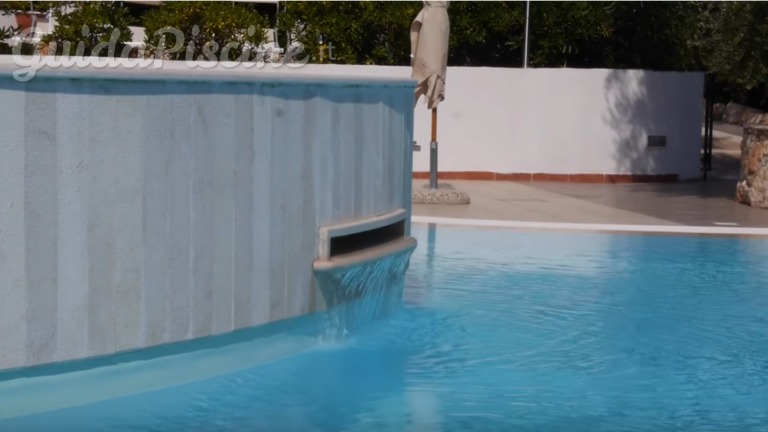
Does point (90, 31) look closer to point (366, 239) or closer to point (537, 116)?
point (537, 116)

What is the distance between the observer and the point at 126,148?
6160 millimetres

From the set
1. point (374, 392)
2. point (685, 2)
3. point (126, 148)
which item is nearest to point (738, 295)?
point (374, 392)

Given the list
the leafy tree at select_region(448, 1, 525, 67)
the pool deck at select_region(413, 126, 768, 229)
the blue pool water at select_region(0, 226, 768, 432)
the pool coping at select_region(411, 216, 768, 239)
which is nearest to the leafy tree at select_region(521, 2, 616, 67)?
the leafy tree at select_region(448, 1, 525, 67)

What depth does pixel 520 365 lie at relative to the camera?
735cm

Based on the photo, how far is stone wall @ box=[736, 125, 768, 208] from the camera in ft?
51.0

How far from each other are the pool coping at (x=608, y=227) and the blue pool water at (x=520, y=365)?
70.0 inches

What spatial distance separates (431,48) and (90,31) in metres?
8.32

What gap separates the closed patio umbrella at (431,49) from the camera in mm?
15062

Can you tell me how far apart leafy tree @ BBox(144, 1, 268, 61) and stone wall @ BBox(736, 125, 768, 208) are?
347 inches

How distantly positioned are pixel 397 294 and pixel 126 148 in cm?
322

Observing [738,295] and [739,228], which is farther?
[739,228]

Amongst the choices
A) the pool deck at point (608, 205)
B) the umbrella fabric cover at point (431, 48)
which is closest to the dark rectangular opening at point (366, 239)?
the pool deck at point (608, 205)

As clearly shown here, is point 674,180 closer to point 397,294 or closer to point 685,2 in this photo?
point 685,2

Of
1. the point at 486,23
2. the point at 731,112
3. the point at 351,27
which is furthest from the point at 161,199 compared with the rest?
the point at 731,112
